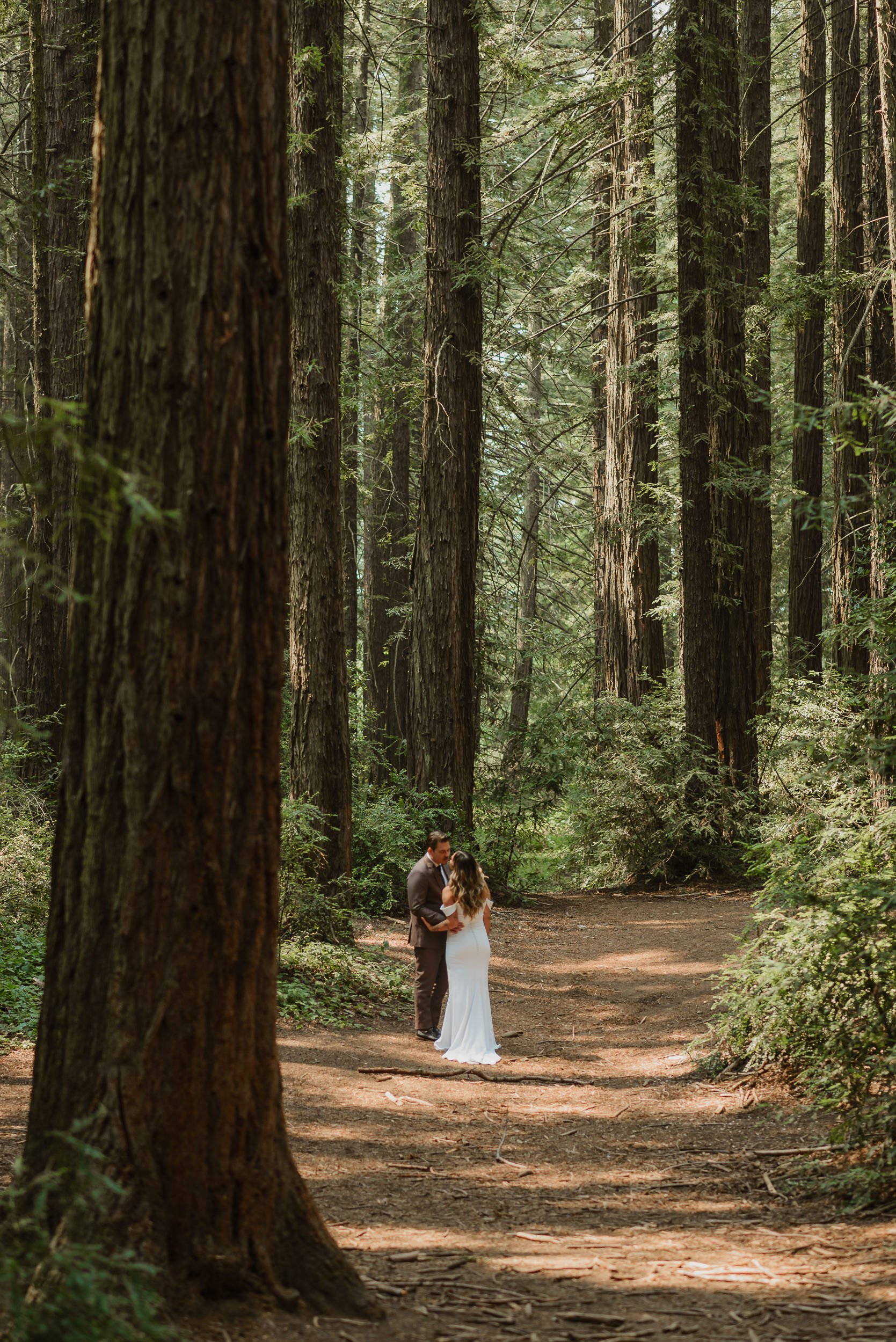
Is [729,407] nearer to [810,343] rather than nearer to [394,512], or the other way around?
[810,343]

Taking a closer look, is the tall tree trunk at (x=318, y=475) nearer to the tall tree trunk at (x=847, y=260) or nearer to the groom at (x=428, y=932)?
the groom at (x=428, y=932)

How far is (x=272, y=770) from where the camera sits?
363cm

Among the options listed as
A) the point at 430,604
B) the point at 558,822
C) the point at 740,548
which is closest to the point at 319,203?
the point at 430,604

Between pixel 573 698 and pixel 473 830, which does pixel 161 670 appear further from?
pixel 573 698

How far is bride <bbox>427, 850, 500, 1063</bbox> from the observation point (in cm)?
930

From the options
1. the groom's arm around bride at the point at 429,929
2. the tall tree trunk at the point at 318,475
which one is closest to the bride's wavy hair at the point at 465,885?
the groom's arm around bride at the point at 429,929

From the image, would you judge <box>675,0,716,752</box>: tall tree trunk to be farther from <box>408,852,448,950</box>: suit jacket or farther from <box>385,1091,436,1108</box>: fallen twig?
<box>385,1091,436,1108</box>: fallen twig

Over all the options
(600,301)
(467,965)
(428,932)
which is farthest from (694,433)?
(467,965)

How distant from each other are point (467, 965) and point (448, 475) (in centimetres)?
750

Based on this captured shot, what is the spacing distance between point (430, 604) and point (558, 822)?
34.7 ft

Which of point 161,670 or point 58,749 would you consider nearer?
point 161,670

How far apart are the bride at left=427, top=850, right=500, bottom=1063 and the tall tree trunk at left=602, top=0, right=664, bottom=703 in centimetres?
975

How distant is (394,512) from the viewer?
2439cm

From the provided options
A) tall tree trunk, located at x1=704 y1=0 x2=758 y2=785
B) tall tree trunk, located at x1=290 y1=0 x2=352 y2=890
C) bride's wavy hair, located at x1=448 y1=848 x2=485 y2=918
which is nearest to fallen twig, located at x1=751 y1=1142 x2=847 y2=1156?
bride's wavy hair, located at x1=448 y1=848 x2=485 y2=918
